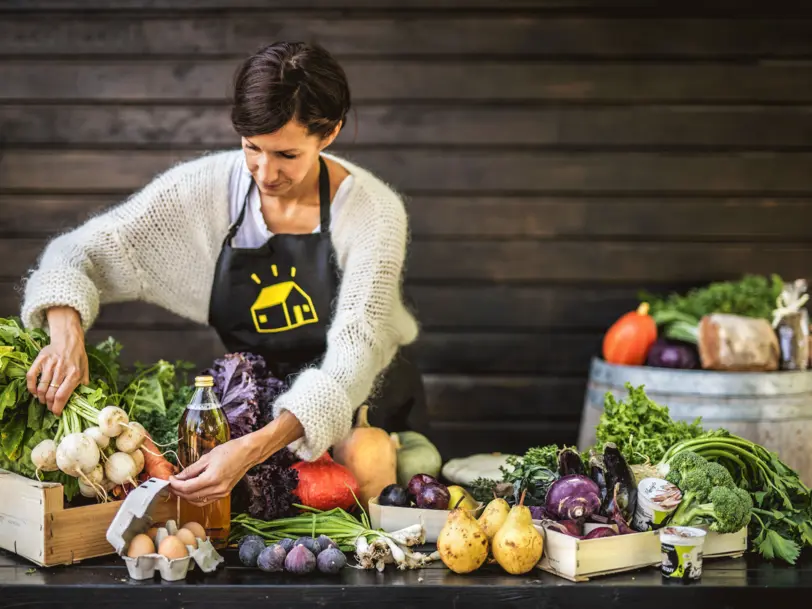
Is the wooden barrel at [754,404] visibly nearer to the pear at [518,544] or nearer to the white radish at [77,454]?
the pear at [518,544]

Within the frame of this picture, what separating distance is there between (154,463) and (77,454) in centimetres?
19

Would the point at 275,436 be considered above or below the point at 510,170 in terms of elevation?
below

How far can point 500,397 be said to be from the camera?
4.19 metres

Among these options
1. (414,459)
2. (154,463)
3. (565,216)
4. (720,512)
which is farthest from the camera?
(565,216)

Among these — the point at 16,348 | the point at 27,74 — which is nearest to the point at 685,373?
the point at 16,348

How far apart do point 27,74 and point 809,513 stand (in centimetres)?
374

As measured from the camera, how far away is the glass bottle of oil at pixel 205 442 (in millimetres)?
2037

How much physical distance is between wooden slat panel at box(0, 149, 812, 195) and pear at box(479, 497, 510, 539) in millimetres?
2323

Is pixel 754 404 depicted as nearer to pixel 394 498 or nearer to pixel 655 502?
pixel 655 502

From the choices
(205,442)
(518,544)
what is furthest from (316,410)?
(518,544)

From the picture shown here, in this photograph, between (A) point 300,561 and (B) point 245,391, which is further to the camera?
(B) point 245,391

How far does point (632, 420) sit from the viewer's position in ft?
7.38

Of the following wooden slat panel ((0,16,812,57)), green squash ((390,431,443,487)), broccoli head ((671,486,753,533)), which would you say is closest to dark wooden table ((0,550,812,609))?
broccoli head ((671,486,753,533))

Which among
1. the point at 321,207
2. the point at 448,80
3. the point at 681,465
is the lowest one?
the point at 681,465
